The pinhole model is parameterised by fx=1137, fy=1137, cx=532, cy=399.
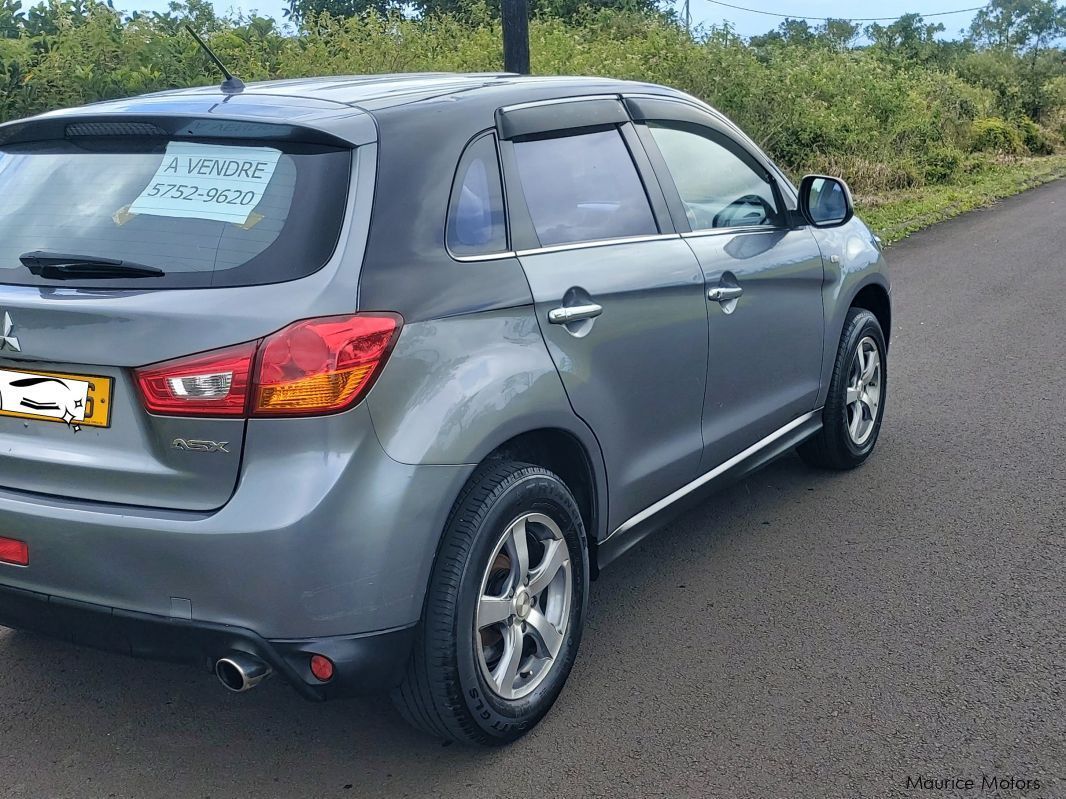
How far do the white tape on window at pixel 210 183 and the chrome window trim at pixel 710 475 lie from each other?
152cm

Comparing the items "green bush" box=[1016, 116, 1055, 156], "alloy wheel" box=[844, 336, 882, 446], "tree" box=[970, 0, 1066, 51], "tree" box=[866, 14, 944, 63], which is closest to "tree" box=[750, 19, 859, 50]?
"tree" box=[866, 14, 944, 63]

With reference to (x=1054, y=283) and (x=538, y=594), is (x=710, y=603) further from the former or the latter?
(x=1054, y=283)

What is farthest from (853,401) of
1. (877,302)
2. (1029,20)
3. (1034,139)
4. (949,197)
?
(1029,20)

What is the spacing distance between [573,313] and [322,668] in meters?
1.21

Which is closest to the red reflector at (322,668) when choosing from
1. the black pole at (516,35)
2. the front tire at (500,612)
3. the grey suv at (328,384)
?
the grey suv at (328,384)

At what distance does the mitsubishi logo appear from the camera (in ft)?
9.11

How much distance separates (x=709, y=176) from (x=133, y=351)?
2.36 metres

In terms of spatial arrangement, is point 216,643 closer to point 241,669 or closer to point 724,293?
point 241,669

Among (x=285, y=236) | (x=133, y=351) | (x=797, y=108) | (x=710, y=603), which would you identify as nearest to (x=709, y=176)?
(x=710, y=603)

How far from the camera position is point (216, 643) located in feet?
8.73

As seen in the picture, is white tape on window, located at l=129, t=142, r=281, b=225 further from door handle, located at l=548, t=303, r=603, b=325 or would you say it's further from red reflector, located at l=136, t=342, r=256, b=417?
door handle, located at l=548, t=303, r=603, b=325

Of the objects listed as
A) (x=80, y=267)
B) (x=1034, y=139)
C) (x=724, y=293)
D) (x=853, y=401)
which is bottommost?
(x=1034, y=139)

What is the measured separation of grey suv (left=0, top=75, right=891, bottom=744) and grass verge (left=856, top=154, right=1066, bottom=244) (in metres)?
10.8

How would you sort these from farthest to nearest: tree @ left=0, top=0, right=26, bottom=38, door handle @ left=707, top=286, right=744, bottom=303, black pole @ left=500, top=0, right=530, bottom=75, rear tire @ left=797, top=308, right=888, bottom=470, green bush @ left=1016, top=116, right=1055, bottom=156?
green bush @ left=1016, top=116, right=1055, bottom=156 < tree @ left=0, top=0, right=26, bottom=38 < black pole @ left=500, top=0, right=530, bottom=75 < rear tire @ left=797, top=308, right=888, bottom=470 < door handle @ left=707, top=286, right=744, bottom=303
